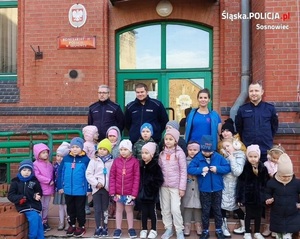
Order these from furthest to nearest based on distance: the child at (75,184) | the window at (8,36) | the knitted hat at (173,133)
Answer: the window at (8,36), the child at (75,184), the knitted hat at (173,133)

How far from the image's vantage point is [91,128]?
18.4 ft

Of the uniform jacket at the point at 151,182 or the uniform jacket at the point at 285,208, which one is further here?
the uniform jacket at the point at 151,182

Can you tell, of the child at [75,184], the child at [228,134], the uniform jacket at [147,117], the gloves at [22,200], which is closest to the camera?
the gloves at [22,200]

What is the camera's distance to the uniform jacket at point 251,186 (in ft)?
16.1

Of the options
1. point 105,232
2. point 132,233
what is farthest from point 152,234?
point 105,232

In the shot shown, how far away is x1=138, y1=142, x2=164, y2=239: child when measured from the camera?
496 cm

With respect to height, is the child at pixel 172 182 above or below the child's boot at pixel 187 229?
above

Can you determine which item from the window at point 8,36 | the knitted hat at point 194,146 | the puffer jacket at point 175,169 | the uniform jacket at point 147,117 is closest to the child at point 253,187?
the knitted hat at point 194,146

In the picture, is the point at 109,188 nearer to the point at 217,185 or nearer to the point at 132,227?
the point at 132,227

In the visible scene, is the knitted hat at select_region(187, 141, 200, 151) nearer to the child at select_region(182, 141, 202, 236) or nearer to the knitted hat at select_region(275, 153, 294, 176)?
the child at select_region(182, 141, 202, 236)

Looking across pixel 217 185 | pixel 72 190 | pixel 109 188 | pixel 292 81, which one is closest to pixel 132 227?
pixel 109 188

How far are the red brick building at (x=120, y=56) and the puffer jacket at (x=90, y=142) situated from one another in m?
2.07

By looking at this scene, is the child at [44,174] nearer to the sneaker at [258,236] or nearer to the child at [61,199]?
the child at [61,199]

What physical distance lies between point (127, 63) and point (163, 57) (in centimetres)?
77
